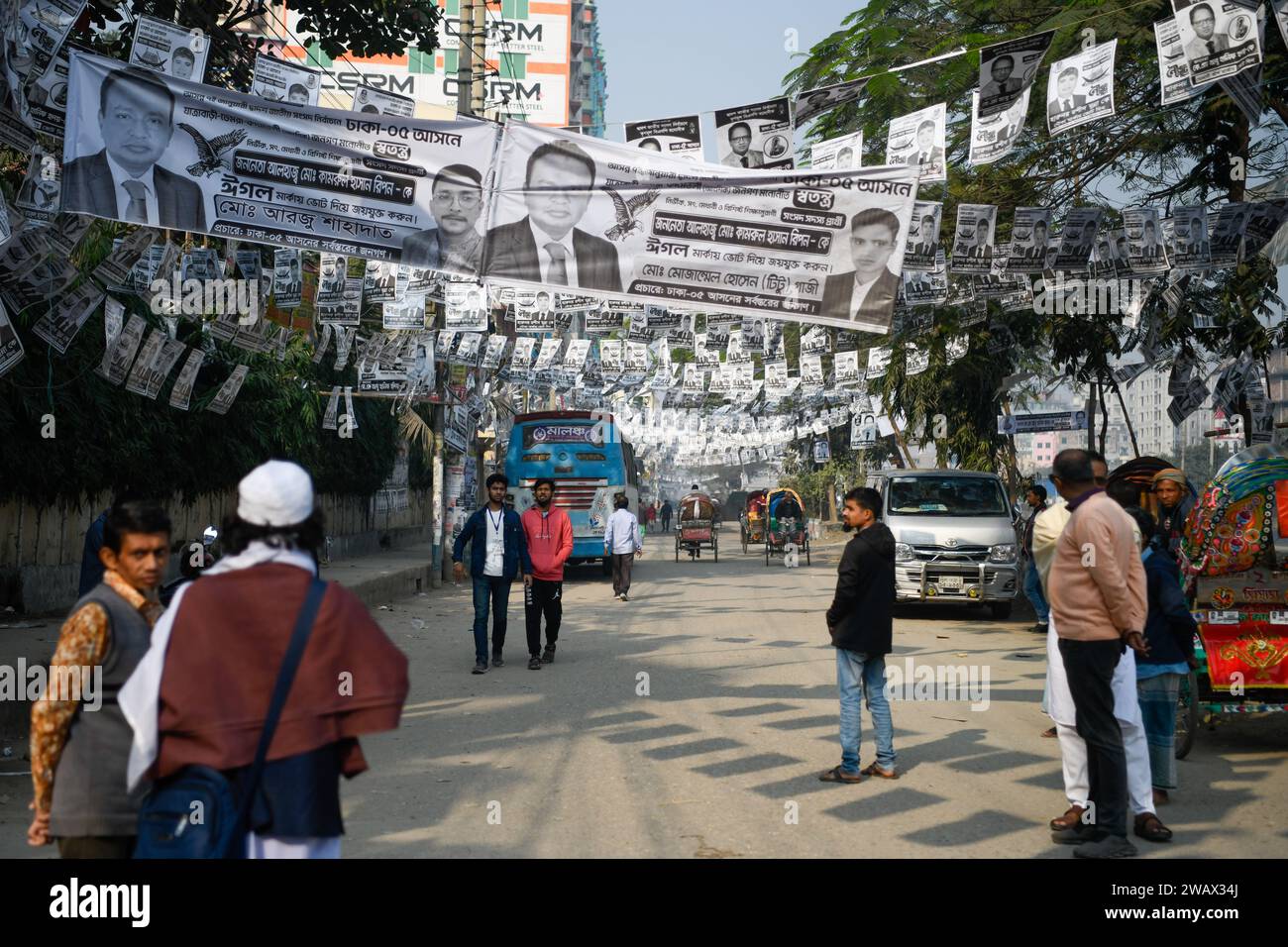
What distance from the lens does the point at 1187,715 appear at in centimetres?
866

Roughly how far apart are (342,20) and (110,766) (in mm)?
9873

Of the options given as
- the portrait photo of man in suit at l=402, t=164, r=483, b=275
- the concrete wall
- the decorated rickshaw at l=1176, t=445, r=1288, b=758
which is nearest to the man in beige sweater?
the decorated rickshaw at l=1176, t=445, r=1288, b=758

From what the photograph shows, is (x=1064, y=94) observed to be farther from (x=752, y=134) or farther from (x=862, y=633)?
(x=862, y=633)

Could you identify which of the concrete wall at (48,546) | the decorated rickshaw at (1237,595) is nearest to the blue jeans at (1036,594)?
the decorated rickshaw at (1237,595)

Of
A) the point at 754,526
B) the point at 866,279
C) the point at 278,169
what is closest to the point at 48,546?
the point at 278,169

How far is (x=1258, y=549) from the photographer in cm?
902

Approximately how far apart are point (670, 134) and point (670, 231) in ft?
6.08

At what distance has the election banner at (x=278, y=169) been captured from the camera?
8.14 meters

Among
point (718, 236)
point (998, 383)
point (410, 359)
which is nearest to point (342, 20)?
point (718, 236)

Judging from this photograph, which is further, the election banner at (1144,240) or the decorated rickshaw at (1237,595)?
the election banner at (1144,240)

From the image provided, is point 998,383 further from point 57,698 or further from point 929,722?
point 57,698

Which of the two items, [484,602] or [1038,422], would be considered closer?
[484,602]

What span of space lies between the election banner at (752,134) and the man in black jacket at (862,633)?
12.2ft

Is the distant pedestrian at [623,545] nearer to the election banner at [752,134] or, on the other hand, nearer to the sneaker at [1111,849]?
the election banner at [752,134]
